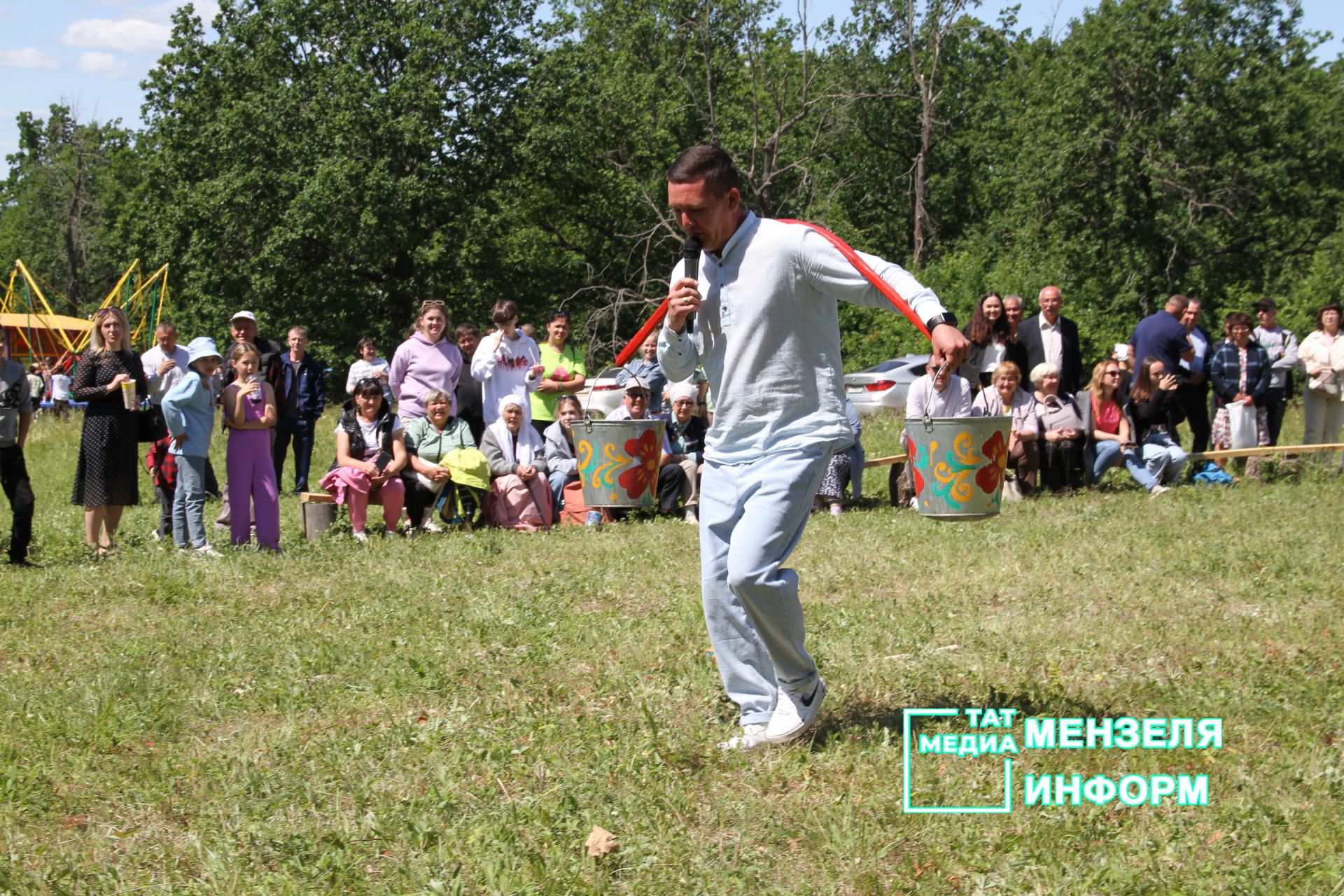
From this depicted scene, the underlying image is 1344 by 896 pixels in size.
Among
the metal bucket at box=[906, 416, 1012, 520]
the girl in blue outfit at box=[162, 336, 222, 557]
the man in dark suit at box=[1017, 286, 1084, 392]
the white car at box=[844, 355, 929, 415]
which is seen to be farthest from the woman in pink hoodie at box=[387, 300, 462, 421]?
the white car at box=[844, 355, 929, 415]

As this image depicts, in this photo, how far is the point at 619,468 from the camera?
352 inches

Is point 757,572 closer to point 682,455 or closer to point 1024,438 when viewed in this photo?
point 682,455

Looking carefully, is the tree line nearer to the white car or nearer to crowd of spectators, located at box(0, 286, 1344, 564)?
the white car

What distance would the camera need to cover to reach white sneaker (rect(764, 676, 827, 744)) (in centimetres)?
499

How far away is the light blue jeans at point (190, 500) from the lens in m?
10.5

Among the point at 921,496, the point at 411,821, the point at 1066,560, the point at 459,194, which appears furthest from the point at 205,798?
the point at 459,194

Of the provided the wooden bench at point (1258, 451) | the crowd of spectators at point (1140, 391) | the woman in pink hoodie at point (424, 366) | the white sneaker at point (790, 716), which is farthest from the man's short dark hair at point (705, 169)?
the wooden bench at point (1258, 451)

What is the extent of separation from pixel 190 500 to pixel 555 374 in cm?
381

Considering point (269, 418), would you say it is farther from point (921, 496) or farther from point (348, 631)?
point (921, 496)

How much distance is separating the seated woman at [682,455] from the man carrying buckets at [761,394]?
6.93m

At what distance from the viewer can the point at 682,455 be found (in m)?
12.8

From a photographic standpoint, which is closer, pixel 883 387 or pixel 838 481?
pixel 838 481

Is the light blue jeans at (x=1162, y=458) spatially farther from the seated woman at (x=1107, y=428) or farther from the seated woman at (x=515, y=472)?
the seated woman at (x=515, y=472)

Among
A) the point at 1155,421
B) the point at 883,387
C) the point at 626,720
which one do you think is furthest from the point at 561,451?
the point at 883,387
